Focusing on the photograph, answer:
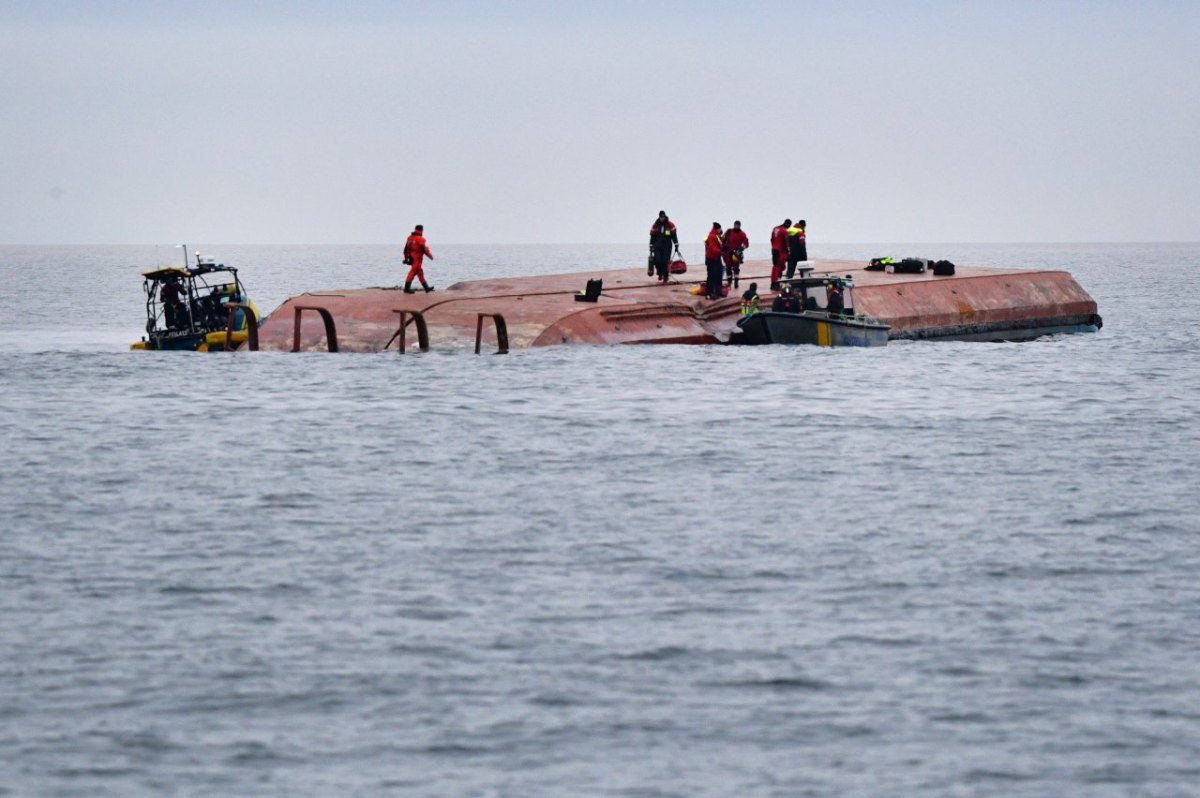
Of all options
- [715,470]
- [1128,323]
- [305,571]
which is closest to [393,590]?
[305,571]

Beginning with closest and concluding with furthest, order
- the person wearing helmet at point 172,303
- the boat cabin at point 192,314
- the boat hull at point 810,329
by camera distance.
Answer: the boat hull at point 810,329
the person wearing helmet at point 172,303
the boat cabin at point 192,314

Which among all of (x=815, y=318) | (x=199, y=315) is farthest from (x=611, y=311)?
(x=199, y=315)

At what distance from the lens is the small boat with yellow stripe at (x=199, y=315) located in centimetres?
4288

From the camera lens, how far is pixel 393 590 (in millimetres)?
16906

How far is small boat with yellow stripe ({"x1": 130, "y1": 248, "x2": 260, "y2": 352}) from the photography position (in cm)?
4288

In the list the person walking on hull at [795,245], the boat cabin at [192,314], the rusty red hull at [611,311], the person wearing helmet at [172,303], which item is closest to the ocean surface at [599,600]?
the rusty red hull at [611,311]

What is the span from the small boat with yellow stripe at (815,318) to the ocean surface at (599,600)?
7365 millimetres

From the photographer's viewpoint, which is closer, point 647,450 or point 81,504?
point 81,504

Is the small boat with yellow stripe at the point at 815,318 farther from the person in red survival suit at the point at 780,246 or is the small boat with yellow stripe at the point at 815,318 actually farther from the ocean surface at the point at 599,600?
the ocean surface at the point at 599,600

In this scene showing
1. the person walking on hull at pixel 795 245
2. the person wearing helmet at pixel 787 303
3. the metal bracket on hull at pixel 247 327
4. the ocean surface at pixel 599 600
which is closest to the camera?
the ocean surface at pixel 599 600

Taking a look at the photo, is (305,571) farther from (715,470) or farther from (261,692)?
(715,470)

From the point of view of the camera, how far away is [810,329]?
41.5 metres

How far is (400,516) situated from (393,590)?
4.44 meters

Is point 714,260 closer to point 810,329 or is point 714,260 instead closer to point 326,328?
point 810,329
